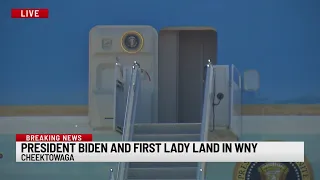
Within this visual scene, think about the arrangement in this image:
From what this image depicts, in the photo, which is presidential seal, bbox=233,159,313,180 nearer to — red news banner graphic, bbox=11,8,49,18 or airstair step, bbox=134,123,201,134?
airstair step, bbox=134,123,201,134

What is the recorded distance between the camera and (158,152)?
902 cm

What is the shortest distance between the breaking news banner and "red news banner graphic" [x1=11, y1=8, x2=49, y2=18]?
1486 mm

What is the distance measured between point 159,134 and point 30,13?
2.29 meters

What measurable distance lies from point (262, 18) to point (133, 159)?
8.20ft

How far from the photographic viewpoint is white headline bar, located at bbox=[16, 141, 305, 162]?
888cm

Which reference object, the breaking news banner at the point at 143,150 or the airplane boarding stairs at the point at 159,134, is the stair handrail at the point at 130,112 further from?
the breaking news banner at the point at 143,150

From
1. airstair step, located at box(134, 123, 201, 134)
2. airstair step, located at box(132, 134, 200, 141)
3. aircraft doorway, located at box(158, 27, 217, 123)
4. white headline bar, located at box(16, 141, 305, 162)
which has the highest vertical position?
aircraft doorway, located at box(158, 27, 217, 123)

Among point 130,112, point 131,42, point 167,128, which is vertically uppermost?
point 131,42

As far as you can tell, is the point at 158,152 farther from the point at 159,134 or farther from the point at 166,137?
the point at 159,134

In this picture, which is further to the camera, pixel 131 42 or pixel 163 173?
pixel 131 42

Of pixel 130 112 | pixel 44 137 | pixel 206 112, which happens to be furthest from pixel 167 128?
pixel 44 137

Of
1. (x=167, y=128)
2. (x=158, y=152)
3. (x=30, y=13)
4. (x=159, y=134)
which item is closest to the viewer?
(x=158, y=152)

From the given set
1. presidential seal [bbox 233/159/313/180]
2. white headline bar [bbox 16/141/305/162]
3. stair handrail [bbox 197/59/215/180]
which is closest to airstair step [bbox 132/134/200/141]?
white headline bar [bbox 16/141/305/162]

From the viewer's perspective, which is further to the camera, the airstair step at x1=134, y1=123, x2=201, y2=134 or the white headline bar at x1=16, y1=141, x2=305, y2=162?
the airstair step at x1=134, y1=123, x2=201, y2=134
